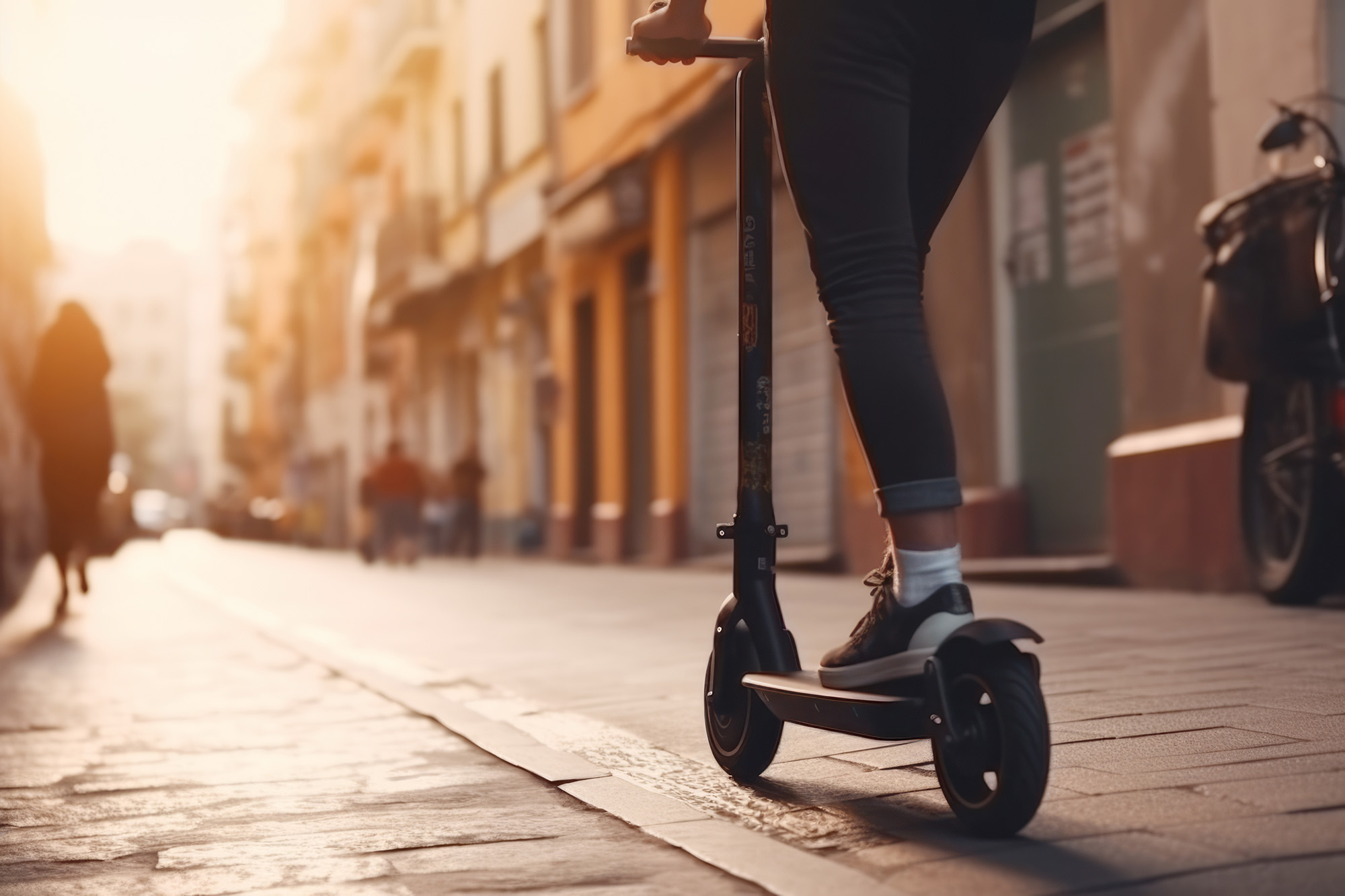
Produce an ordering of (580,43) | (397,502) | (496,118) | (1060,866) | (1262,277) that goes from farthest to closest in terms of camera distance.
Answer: (496,118) → (397,502) → (580,43) → (1262,277) → (1060,866)

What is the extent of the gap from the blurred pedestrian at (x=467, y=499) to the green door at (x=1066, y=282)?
1396 cm

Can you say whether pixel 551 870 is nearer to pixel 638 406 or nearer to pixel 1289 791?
pixel 1289 791

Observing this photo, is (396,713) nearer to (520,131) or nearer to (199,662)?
(199,662)

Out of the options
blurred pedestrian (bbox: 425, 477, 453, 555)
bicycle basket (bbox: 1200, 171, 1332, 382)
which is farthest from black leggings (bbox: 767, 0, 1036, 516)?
blurred pedestrian (bbox: 425, 477, 453, 555)

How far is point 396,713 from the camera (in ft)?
17.2

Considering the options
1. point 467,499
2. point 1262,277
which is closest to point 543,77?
point 467,499

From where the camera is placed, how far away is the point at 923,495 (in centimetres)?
289

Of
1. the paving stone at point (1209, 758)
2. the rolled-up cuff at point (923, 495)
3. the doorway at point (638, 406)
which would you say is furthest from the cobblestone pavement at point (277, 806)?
the doorway at point (638, 406)

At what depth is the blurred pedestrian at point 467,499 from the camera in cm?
2494

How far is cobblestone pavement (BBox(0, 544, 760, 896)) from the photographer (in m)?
2.87

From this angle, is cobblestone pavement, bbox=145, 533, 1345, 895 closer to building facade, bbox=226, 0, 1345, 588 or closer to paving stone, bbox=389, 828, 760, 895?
paving stone, bbox=389, 828, 760, 895

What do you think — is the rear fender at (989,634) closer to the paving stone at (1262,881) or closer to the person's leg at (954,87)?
the paving stone at (1262,881)

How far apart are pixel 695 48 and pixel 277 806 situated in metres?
1.60

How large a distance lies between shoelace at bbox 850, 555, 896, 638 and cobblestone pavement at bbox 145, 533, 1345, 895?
0.30 meters
